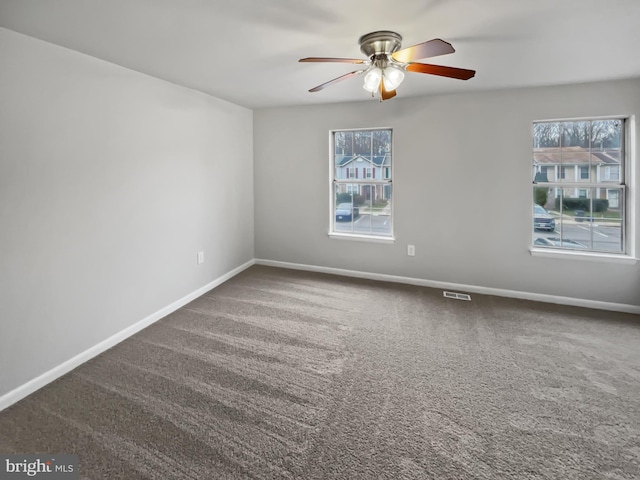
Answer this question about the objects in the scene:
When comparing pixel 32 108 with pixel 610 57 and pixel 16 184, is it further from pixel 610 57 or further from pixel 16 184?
pixel 610 57

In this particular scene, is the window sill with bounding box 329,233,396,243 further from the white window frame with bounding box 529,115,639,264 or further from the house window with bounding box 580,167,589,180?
the house window with bounding box 580,167,589,180

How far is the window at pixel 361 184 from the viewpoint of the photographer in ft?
14.1

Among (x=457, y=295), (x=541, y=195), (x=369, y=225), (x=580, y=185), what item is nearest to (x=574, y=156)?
(x=580, y=185)

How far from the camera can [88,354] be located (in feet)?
8.44

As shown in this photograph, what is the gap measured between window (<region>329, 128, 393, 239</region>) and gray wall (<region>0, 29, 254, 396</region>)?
1668 millimetres

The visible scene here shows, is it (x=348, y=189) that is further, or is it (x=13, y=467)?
(x=348, y=189)

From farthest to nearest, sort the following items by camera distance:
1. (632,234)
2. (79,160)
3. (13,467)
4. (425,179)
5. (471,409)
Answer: (425,179) → (632,234) → (79,160) → (471,409) → (13,467)

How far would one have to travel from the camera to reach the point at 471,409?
2014 mm

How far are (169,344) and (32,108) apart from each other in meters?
1.93

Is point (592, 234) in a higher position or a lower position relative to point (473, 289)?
higher

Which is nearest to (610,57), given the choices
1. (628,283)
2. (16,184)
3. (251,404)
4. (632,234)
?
(632,234)

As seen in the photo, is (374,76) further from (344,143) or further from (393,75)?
(344,143)

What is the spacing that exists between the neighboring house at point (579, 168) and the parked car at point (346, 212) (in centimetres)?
210

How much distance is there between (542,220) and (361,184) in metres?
2.12
